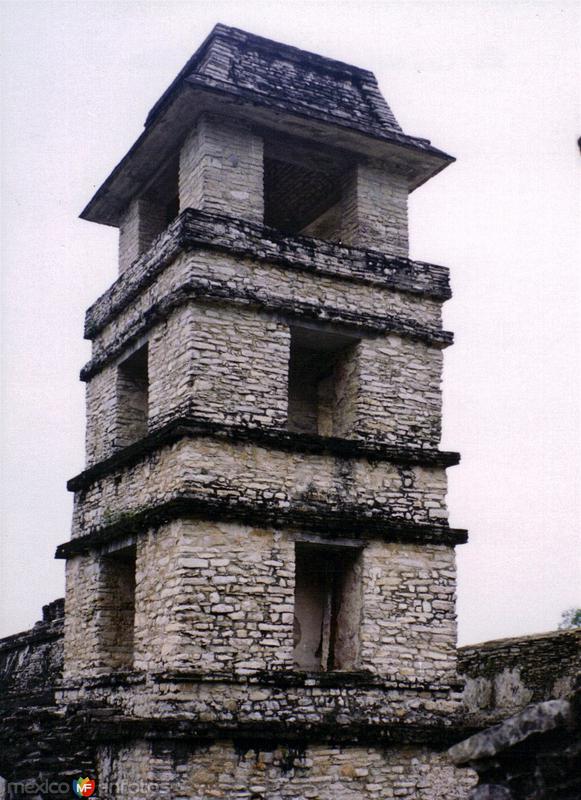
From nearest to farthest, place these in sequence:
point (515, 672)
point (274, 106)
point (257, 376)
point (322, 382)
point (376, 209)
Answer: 1. point (257, 376)
2. point (274, 106)
3. point (515, 672)
4. point (376, 209)
5. point (322, 382)

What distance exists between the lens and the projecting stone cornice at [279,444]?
12.2 metres

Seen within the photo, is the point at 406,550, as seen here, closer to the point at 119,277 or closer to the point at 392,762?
the point at 392,762

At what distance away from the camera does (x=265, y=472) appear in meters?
12.5

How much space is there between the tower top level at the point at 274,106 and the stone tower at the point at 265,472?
1.6 inches

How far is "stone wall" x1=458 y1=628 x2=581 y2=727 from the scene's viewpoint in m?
13.1

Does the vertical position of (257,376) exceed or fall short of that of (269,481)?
it exceeds it

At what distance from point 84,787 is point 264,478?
13.5 ft

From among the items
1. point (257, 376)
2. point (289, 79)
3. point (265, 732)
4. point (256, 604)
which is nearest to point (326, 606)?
point (256, 604)

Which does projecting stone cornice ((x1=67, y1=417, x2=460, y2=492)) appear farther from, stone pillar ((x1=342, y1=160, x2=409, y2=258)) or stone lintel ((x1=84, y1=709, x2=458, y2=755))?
stone lintel ((x1=84, y1=709, x2=458, y2=755))

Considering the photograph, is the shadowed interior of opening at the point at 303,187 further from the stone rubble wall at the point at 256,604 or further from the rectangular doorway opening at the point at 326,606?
the stone rubble wall at the point at 256,604

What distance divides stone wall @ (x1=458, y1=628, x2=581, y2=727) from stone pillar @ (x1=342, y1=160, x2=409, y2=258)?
558cm

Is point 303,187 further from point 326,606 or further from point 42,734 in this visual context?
point 42,734

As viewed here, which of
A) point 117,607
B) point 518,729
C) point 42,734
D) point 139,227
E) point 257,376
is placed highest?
point 139,227

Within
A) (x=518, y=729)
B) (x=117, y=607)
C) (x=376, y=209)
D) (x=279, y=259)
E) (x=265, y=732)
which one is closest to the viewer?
(x=518, y=729)
